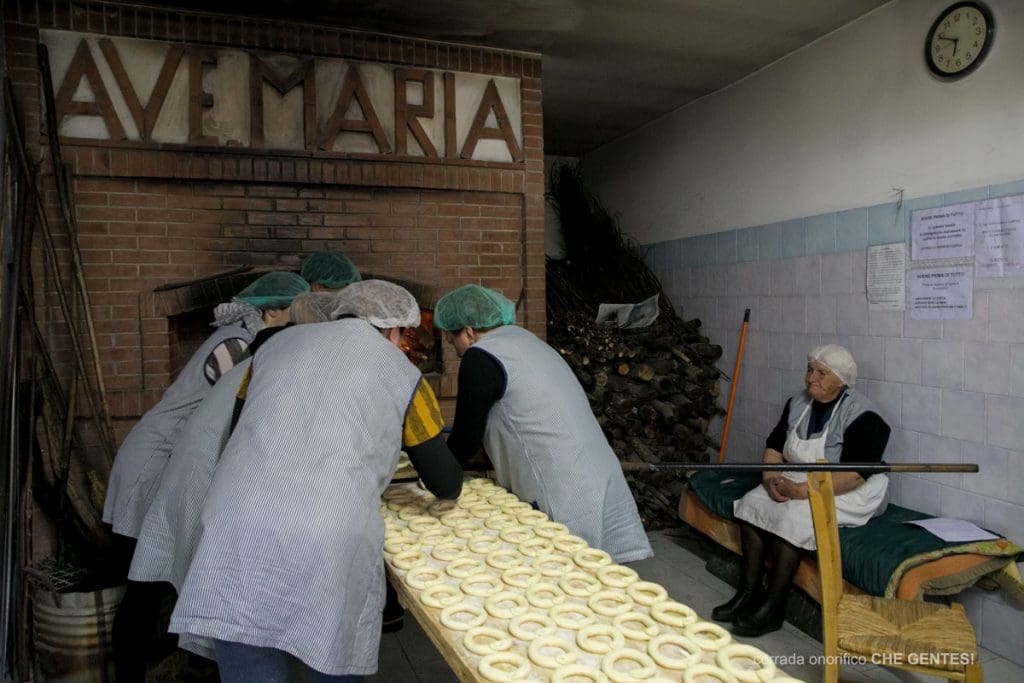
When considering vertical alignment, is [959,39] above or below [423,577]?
above

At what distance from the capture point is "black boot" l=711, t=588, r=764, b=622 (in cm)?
359

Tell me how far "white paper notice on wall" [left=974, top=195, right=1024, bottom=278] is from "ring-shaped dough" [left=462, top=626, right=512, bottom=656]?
Result: 297cm

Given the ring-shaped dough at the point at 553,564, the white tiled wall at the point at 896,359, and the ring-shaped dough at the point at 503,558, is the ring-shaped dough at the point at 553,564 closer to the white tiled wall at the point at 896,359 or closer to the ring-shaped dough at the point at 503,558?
the ring-shaped dough at the point at 503,558

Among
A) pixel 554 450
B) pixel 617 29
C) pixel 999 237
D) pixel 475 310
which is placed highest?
pixel 617 29

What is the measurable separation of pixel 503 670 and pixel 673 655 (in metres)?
0.34

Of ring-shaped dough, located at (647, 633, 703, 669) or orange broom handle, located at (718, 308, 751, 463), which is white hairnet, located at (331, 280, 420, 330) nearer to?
ring-shaped dough, located at (647, 633, 703, 669)

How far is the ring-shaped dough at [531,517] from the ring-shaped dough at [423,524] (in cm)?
26

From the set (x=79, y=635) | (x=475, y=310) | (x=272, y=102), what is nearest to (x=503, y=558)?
(x=475, y=310)

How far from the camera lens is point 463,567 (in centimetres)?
191

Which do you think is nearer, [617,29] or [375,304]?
[375,304]

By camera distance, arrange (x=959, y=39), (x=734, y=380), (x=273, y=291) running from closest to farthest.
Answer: (x=273, y=291), (x=959, y=39), (x=734, y=380)

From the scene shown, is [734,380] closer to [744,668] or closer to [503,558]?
[503,558]

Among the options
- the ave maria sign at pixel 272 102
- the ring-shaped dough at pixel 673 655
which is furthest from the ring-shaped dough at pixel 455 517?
the ave maria sign at pixel 272 102

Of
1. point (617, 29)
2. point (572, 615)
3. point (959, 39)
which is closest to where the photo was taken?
point (572, 615)
